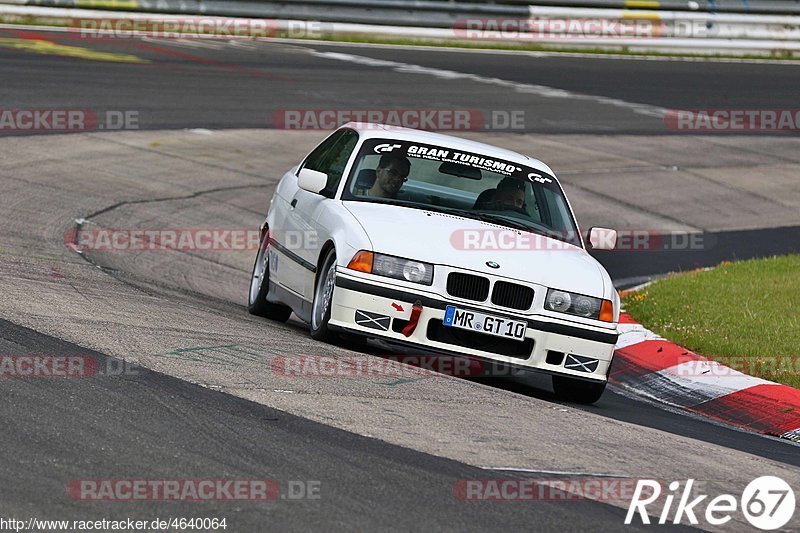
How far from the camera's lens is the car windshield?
920cm

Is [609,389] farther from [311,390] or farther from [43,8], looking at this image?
[43,8]

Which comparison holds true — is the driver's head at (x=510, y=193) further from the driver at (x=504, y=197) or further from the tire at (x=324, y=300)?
the tire at (x=324, y=300)

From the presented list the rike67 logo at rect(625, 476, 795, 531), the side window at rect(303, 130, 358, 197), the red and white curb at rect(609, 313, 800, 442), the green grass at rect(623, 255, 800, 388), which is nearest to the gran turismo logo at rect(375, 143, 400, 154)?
the side window at rect(303, 130, 358, 197)

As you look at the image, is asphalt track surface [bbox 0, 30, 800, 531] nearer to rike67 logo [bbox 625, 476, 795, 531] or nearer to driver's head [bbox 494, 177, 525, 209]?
rike67 logo [bbox 625, 476, 795, 531]

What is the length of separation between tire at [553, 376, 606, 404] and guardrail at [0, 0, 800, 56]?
19.9 metres

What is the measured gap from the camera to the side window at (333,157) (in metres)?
9.48

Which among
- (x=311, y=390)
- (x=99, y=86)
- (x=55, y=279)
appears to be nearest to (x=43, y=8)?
(x=99, y=86)

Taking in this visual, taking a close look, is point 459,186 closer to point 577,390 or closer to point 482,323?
point 482,323

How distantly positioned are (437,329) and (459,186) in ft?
5.30

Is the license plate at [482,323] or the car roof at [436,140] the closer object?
the license plate at [482,323]

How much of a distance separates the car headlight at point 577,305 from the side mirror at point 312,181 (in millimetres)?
1784

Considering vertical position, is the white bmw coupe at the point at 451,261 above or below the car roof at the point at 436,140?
below

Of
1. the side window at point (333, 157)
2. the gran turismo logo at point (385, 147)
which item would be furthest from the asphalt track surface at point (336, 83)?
the gran turismo logo at point (385, 147)

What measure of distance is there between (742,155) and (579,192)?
17.1 ft
